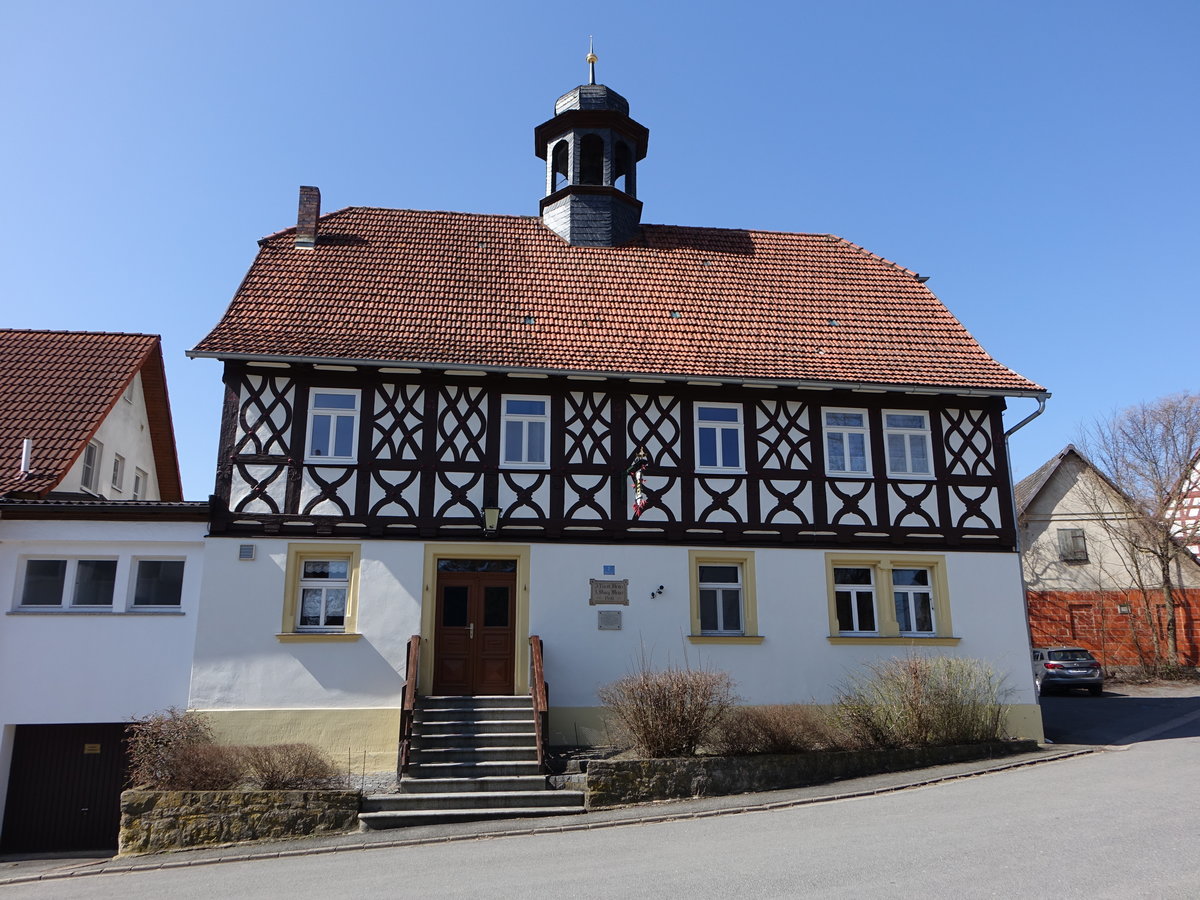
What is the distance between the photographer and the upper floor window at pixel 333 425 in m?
15.7

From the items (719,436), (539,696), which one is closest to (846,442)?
(719,436)

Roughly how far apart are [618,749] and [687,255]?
440 inches

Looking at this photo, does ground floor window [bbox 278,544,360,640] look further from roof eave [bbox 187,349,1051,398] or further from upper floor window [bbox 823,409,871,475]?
upper floor window [bbox 823,409,871,475]

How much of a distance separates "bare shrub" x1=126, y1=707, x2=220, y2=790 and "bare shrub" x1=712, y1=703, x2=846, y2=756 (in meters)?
7.37

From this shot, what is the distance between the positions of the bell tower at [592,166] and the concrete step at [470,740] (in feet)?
36.1

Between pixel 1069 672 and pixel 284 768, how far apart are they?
21.3 meters

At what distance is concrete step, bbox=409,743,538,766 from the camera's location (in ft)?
43.2

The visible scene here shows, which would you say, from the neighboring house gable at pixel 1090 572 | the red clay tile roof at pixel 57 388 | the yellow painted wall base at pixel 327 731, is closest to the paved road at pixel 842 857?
the yellow painted wall base at pixel 327 731

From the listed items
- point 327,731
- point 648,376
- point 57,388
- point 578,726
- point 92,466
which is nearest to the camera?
point 327,731

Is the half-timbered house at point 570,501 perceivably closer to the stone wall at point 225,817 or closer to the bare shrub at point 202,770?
the bare shrub at point 202,770

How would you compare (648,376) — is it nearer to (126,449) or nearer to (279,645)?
(279,645)

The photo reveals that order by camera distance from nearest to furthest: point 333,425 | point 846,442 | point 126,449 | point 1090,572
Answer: point 333,425, point 846,442, point 126,449, point 1090,572

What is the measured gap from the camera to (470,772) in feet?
42.0

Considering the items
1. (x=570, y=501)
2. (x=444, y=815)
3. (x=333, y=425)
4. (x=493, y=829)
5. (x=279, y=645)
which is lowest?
(x=493, y=829)
